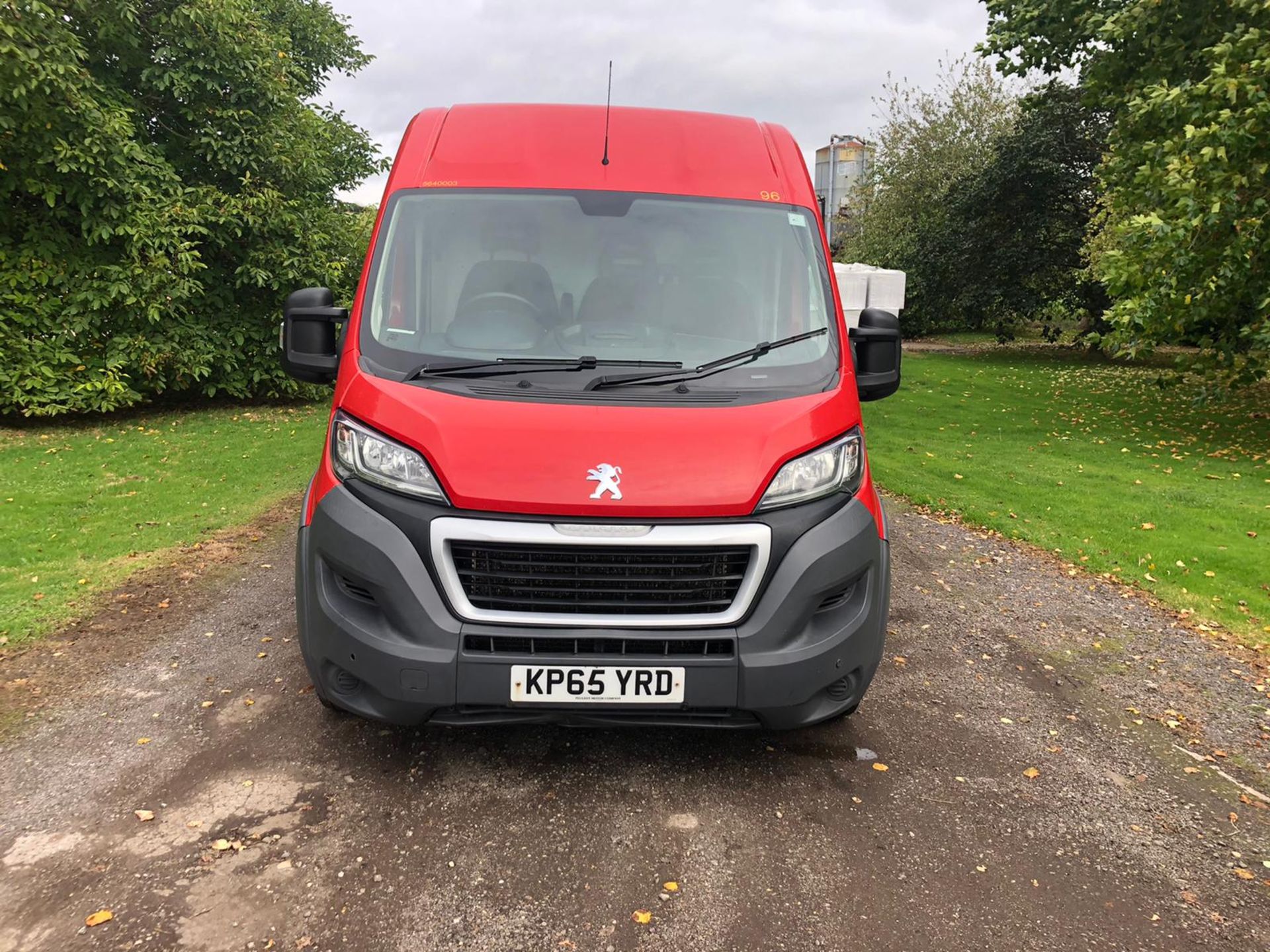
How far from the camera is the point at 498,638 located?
9.62 ft

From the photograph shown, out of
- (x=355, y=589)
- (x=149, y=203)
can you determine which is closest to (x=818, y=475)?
(x=355, y=589)

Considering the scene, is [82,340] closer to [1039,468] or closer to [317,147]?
[317,147]

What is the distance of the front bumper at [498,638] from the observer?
2908 millimetres

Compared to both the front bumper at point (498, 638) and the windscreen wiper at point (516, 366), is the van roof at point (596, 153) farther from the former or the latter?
the front bumper at point (498, 638)

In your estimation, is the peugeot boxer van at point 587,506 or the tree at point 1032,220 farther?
the tree at point 1032,220

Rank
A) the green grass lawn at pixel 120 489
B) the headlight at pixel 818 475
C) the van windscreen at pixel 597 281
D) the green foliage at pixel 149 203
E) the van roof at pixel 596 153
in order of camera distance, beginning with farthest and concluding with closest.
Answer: the green foliage at pixel 149 203
the green grass lawn at pixel 120 489
the van roof at pixel 596 153
the van windscreen at pixel 597 281
the headlight at pixel 818 475

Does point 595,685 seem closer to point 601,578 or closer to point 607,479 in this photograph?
point 601,578

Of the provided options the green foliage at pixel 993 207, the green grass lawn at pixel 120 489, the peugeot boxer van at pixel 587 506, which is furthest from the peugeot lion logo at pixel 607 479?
the green foliage at pixel 993 207

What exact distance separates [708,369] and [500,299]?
0.94 m

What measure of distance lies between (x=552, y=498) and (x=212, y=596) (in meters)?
3.63

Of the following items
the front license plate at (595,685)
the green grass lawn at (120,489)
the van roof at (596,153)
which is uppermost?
the van roof at (596,153)

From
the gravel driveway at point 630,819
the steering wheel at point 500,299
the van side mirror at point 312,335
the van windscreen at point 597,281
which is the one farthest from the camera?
the van side mirror at point 312,335

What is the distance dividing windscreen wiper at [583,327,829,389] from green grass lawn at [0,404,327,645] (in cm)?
374

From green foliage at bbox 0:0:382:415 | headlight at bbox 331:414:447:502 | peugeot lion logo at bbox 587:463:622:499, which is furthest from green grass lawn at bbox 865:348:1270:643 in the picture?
green foliage at bbox 0:0:382:415
